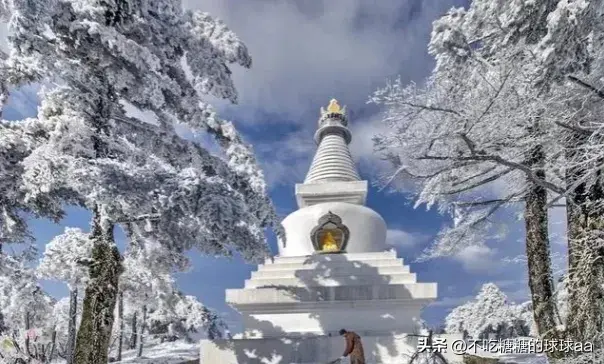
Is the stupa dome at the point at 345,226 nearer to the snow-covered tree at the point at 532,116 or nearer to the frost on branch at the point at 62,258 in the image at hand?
the frost on branch at the point at 62,258

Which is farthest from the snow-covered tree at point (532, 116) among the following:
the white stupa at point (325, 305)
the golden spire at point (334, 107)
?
the golden spire at point (334, 107)

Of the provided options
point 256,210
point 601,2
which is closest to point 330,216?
point 256,210

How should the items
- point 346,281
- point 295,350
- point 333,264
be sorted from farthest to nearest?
1. point 333,264
2. point 346,281
3. point 295,350

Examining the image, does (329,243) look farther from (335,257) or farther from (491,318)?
(491,318)

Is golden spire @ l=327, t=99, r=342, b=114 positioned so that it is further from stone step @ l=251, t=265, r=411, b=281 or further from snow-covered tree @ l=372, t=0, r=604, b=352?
snow-covered tree @ l=372, t=0, r=604, b=352

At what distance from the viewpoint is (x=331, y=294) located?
634 inches

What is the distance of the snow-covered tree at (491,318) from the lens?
3033 cm

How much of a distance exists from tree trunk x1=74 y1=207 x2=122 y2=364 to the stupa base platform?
5625 millimetres

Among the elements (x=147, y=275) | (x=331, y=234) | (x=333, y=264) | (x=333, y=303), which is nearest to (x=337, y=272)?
(x=333, y=264)

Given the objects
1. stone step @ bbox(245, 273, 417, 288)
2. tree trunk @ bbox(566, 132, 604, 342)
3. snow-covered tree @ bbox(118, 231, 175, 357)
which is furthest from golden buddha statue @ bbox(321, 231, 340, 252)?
tree trunk @ bbox(566, 132, 604, 342)

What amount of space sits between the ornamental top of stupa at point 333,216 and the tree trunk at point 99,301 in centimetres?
1266

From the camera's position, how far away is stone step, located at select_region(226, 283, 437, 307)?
52.0 ft

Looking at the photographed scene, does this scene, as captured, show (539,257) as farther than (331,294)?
No

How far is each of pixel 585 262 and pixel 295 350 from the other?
29.6 ft
